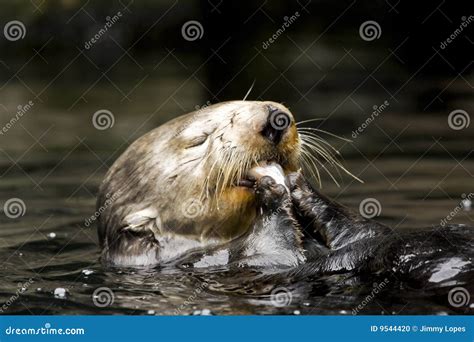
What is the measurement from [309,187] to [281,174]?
46 centimetres

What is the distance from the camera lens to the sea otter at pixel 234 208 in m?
5.51

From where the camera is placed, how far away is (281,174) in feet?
18.5

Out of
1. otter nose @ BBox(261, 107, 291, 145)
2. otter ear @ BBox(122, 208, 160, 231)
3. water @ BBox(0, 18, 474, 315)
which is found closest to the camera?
water @ BBox(0, 18, 474, 315)

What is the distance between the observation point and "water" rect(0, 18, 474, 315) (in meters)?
5.17

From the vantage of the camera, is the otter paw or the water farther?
the otter paw

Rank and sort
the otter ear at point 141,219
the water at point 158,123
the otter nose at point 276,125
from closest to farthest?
the water at point 158,123 → the otter nose at point 276,125 → the otter ear at point 141,219

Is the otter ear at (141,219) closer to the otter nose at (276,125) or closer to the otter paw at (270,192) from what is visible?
the otter paw at (270,192)

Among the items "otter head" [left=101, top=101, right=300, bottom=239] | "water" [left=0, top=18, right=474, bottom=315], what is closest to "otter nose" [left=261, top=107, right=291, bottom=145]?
"otter head" [left=101, top=101, right=300, bottom=239]

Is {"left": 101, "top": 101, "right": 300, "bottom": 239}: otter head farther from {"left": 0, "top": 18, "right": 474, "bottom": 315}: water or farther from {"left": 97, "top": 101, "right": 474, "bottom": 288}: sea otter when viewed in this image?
{"left": 0, "top": 18, "right": 474, "bottom": 315}: water

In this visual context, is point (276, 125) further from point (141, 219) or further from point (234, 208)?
point (141, 219)

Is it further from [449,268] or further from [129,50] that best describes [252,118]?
[129,50]

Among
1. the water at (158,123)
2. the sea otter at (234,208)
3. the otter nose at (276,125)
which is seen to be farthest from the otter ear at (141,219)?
the otter nose at (276,125)

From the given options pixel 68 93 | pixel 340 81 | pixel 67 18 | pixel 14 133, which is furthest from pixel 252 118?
pixel 67 18

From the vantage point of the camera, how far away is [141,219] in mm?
5691
